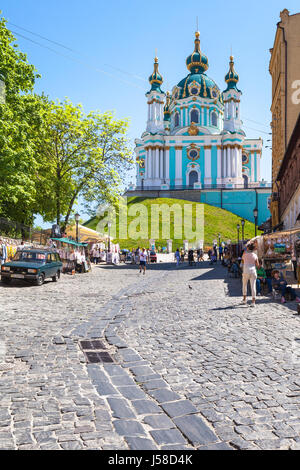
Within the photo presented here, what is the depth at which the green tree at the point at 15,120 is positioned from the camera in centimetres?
2020

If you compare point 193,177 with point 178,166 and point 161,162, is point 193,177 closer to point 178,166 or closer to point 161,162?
point 178,166

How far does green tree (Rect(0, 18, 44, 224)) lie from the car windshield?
413 centimetres

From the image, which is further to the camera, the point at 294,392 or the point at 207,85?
the point at 207,85

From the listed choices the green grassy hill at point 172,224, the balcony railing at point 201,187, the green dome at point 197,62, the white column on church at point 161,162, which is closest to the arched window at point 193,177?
the balcony railing at point 201,187

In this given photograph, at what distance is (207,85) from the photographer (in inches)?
3371

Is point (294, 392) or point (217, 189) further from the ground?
point (217, 189)

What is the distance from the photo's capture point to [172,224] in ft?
205

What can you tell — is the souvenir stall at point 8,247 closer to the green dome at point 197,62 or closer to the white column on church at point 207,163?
the white column on church at point 207,163

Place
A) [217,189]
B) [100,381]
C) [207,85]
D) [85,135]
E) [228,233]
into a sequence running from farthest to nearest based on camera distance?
1. [207,85]
2. [217,189]
3. [228,233]
4. [85,135]
5. [100,381]

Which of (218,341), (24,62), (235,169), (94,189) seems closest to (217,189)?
(235,169)

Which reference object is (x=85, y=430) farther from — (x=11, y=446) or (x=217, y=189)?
(x=217, y=189)

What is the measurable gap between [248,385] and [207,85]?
87.5m

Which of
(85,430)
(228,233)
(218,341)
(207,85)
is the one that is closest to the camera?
(85,430)

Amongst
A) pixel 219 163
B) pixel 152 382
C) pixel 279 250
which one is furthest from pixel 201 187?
pixel 152 382
